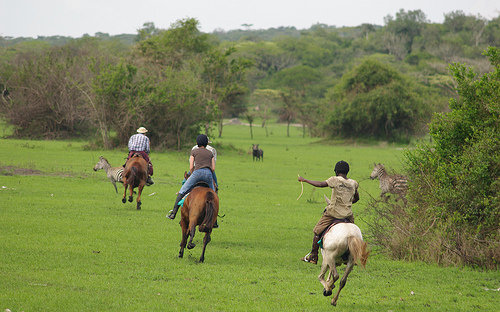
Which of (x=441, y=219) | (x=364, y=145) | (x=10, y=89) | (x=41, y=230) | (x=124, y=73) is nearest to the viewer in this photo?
(x=441, y=219)

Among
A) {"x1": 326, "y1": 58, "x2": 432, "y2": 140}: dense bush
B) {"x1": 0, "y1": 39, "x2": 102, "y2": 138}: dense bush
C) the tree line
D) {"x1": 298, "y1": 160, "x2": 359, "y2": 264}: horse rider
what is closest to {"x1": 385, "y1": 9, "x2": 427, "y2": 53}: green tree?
the tree line

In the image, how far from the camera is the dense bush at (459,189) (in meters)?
11.7

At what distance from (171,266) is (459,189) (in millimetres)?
5806

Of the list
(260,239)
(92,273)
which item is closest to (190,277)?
(92,273)

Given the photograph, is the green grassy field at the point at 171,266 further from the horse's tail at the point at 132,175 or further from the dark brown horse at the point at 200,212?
the horse's tail at the point at 132,175

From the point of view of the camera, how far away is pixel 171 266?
11016 mm

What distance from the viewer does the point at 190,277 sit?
10.3 meters

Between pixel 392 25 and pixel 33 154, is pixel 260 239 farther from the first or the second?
pixel 392 25

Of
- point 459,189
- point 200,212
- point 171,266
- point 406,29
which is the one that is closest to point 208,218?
point 200,212

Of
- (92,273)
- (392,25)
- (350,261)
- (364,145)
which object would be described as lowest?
(364,145)

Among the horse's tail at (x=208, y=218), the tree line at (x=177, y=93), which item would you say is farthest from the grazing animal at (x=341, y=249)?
the tree line at (x=177, y=93)

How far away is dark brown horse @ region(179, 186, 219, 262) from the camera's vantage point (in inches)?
453

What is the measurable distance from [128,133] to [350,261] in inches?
1410

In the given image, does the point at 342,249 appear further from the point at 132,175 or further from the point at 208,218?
the point at 132,175
